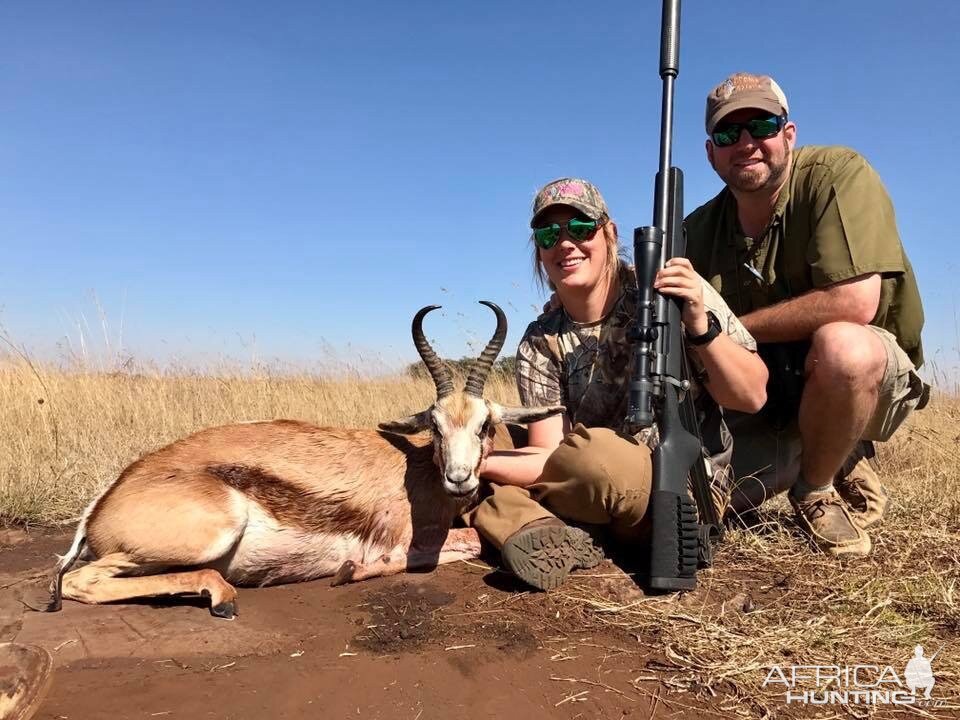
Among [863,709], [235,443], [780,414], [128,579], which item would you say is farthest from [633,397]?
[128,579]

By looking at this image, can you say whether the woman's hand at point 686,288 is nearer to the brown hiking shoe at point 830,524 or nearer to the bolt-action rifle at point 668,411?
the bolt-action rifle at point 668,411

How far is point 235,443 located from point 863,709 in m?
3.55

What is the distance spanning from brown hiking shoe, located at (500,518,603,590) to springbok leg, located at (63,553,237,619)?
1514 mm

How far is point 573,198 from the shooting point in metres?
4.39

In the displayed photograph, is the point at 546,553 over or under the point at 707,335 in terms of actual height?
under

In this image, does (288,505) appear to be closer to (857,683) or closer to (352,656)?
(352,656)

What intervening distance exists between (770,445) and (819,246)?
4.84 ft

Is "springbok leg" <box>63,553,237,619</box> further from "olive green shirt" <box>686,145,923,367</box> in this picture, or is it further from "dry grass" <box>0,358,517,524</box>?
"olive green shirt" <box>686,145,923,367</box>

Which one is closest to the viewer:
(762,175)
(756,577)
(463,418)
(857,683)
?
(857,683)

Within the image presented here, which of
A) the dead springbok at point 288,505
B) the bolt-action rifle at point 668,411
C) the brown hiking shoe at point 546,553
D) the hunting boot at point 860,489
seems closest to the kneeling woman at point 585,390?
the brown hiking shoe at point 546,553

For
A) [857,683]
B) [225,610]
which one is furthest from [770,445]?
[225,610]

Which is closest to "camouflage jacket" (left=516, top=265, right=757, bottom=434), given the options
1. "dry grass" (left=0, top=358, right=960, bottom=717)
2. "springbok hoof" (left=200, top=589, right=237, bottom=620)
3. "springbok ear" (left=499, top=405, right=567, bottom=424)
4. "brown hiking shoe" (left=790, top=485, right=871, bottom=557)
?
"springbok ear" (left=499, top=405, right=567, bottom=424)

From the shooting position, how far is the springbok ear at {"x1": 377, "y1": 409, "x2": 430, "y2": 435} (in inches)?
188

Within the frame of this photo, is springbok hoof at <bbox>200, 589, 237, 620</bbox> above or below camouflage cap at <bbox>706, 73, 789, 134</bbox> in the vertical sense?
below
